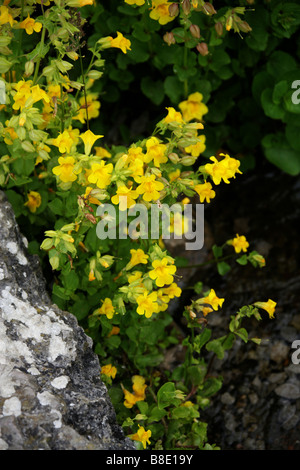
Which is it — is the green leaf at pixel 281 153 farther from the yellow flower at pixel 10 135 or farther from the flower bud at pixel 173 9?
the yellow flower at pixel 10 135

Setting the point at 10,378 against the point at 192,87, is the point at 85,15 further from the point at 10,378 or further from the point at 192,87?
the point at 10,378

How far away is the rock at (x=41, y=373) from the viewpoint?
66.9 inches

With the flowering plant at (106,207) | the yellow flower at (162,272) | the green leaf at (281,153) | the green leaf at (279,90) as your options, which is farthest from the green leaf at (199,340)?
the green leaf at (279,90)

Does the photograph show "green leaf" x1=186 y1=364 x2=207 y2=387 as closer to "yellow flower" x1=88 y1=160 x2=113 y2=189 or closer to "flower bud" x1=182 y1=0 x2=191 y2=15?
"yellow flower" x1=88 y1=160 x2=113 y2=189

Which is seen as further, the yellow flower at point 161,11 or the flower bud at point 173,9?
the yellow flower at point 161,11

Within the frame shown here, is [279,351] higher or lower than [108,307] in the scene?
lower

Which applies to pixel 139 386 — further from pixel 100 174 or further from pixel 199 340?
pixel 100 174

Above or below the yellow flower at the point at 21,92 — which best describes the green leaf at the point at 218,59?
below

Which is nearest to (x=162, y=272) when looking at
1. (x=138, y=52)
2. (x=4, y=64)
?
(x=4, y=64)

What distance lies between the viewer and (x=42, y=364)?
75.7 inches

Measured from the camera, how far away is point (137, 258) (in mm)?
2232

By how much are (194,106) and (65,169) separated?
108cm

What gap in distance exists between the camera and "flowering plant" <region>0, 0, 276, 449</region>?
6.73ft
